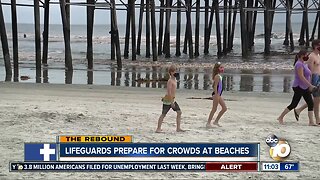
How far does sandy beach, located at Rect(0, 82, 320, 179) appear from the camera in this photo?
5141 millimetres

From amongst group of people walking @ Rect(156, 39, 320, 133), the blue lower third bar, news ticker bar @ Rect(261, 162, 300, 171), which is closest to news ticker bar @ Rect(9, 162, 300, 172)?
news ticker bar @ Rect(261, 162, 300, 171)

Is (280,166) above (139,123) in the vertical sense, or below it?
below

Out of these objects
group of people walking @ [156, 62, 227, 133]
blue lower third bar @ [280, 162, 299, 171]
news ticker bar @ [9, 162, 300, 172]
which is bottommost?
blue lower third bar @ [280, 162, 299, 171]

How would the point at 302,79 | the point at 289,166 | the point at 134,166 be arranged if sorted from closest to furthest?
1. the point at 134,166
2. the point at 289,166
3. the point at 302,79

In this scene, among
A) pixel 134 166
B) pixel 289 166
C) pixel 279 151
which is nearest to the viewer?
pixel 134 166

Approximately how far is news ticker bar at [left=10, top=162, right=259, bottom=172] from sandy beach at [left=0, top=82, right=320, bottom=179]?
6 cm

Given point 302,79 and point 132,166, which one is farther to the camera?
point 302,79

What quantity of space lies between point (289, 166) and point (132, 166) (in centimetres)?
169

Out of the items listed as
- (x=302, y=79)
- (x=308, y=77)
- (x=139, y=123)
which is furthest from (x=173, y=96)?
(x=308, y=77)

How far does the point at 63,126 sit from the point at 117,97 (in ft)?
12.9

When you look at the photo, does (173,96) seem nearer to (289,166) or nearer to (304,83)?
(289,166)

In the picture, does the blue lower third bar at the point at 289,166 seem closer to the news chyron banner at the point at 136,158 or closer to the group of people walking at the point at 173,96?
the news chyron banner at the point at 136,158

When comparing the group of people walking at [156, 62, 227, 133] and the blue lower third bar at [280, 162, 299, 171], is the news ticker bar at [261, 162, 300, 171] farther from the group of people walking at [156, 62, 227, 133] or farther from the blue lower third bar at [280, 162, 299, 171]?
the group of people walking at [156, 62, 227, 133]

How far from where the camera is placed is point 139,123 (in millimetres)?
7602
